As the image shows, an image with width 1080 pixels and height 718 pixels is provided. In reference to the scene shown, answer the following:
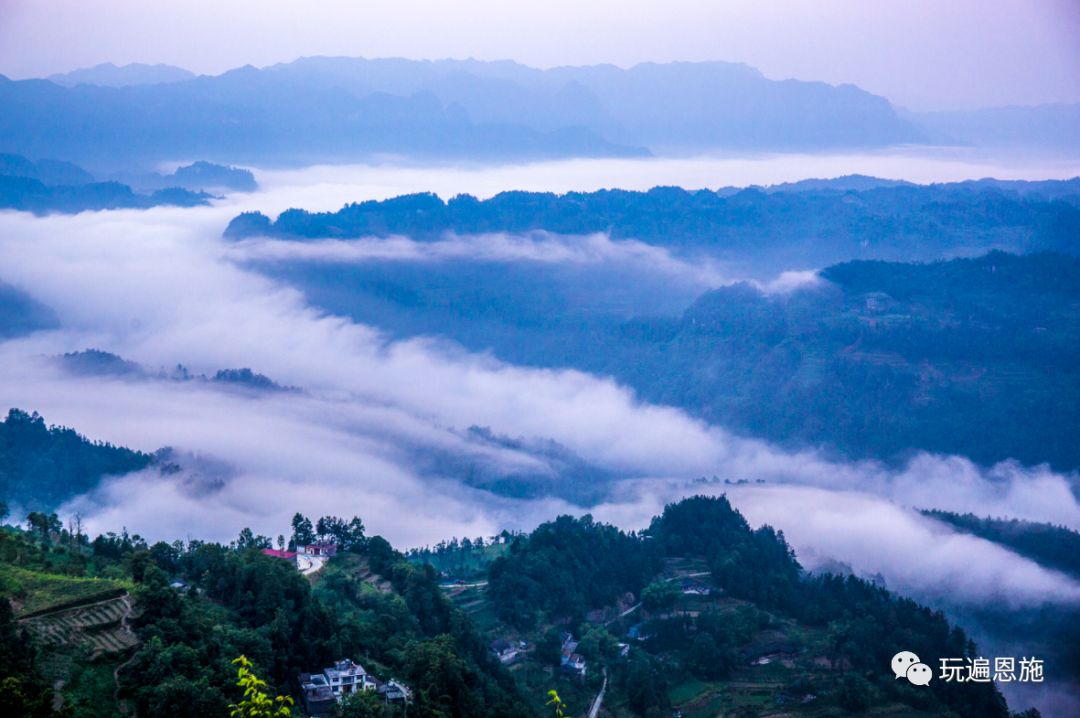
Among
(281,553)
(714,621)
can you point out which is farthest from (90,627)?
(714,621)

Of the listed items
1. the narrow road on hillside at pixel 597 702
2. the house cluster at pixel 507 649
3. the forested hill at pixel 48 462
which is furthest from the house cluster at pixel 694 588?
the forested hill at pixel 48 462

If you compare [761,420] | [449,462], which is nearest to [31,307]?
[449,462]

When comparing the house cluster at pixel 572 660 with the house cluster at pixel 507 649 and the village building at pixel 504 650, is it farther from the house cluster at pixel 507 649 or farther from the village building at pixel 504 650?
the village building at pixel 504 650

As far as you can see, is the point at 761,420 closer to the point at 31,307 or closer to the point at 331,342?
the point at 331,342

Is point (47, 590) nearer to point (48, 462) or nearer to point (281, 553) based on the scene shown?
point (281, 553)

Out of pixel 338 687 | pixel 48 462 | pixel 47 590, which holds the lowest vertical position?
pixel 338 687

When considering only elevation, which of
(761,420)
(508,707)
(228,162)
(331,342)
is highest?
(228,162)
